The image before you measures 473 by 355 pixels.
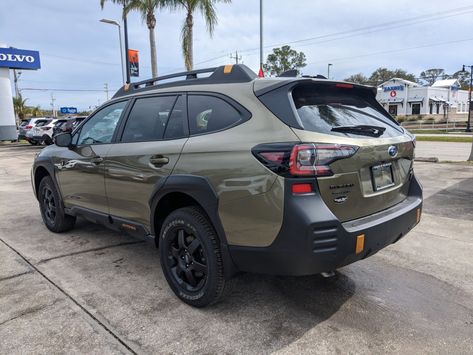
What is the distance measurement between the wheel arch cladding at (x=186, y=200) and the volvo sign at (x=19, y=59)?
25872 mm

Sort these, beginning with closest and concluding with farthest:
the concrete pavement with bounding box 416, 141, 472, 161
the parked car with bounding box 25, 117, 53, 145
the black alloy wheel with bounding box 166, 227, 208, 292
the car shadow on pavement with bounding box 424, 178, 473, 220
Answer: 1. the black alloy wheel with bounding box 166, 227, 208, 292
2. the car shadow on pavement with bounding box 424, 178, 473, 220
3. the concrete pavement with bounding box 416, 141, 472, 161
4. the parked car with bounding box 25, 117, 53, 145

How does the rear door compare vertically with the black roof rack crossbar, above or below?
below

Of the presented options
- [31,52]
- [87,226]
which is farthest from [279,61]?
[87,226]

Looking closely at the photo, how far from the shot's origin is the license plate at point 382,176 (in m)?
2.84

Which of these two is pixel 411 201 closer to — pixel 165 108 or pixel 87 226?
pixel 165 108

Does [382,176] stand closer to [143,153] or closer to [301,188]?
[301,188]

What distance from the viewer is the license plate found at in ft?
9.31

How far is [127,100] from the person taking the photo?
3.97 m

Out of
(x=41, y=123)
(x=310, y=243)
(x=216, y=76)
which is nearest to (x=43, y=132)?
(x=41, y=123)

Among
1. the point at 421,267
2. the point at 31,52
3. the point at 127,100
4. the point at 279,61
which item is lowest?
the point at 421,267

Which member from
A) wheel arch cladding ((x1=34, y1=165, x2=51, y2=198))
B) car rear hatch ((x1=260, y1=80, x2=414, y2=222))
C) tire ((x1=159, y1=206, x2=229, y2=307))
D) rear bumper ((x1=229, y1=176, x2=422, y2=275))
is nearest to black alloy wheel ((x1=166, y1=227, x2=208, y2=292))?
tire ((x1=159, y1=206, x2=229, y2=307))

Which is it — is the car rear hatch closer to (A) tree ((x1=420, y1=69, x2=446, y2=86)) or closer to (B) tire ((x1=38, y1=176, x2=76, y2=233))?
(B) tire ((x1=38, y1=176, x2=76, y2=233))

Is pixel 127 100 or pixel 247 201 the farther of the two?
pixel 127 100

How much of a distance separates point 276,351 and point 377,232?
1051 millimetres
